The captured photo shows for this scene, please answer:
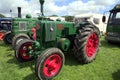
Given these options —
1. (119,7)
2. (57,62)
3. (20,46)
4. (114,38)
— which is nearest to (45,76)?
(57,62)

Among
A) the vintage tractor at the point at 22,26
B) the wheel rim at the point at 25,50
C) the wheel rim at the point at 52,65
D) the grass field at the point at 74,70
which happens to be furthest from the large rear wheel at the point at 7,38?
the wheel rim at the point at 52,65

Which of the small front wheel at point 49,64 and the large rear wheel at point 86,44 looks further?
the large rear wheel at point 86,44

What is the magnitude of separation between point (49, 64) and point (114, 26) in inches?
234

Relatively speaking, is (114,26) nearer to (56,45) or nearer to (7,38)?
(56,45)

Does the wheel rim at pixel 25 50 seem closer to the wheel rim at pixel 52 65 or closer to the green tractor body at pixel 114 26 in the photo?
the wheel rim at pixel 52 65

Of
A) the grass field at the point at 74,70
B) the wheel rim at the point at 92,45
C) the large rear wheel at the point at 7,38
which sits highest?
the wheel rim at the point at 92,45

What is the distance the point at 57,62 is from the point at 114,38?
564cm

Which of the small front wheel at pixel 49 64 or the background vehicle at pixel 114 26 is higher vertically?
the background vehicle at pixel 114 26

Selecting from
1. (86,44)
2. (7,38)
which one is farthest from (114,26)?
(7,38)

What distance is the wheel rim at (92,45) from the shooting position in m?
5.80

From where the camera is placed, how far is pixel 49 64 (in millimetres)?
→ 4500

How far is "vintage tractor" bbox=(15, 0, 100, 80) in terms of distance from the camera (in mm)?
4410

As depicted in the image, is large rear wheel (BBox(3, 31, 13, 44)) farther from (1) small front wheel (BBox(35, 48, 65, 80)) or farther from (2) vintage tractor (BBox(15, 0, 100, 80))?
(1) small front wheel (BBox(35, 48, 65, 80))

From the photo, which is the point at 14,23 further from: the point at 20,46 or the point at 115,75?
the point at 115,75
